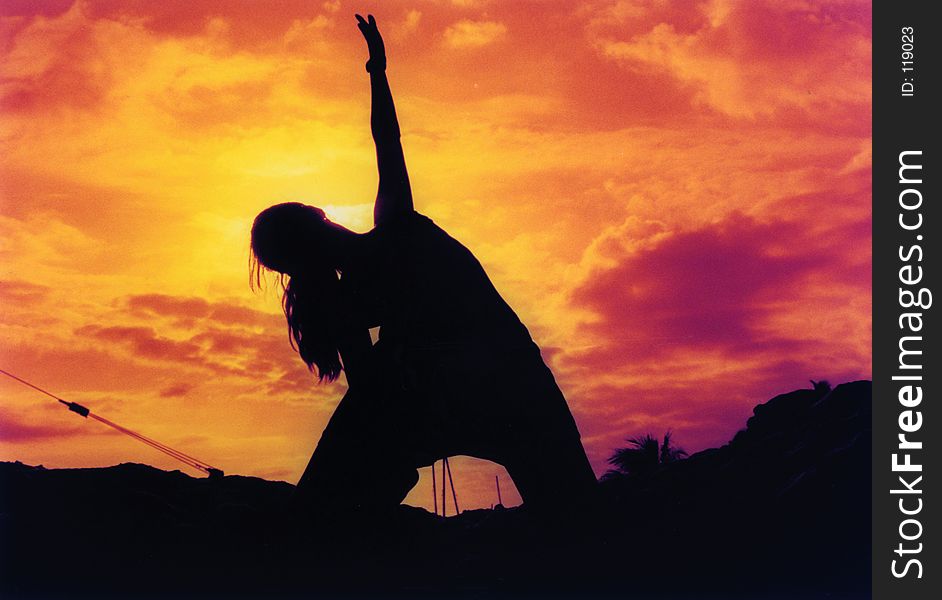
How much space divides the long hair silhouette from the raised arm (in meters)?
0.49

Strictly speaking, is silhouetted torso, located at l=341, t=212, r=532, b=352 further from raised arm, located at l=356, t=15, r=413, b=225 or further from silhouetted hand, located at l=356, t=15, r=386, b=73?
silhouetted hand, located at l=356, t=15, r=386, b=73

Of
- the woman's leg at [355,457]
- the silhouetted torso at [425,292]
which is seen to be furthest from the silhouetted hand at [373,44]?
the woman's leg at [355,457]

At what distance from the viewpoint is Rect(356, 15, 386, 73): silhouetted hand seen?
765 centimetres

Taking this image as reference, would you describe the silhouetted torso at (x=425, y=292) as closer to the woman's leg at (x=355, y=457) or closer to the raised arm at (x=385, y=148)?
the raised arm at (x=385, y=148)

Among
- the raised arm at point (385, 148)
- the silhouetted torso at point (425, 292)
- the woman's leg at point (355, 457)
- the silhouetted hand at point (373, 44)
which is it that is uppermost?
the silhouetted hand at point (373, 44)

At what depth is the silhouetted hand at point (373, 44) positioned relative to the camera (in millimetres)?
7652

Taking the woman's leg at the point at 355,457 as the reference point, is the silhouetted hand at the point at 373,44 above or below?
above

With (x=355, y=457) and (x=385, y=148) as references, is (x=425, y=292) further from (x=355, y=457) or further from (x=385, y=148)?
(x=355, y=457)

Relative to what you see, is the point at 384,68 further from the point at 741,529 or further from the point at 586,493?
the point at 741,529

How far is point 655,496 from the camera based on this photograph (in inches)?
335

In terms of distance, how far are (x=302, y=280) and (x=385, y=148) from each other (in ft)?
3.55

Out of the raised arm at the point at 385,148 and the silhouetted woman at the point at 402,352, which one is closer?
the silhouetted woman at the point at 402,352

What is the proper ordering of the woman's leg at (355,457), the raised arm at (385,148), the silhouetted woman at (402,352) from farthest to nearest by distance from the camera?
the raised arm at (385,148)
the woman's leg at (355,457)
the silhouetted woman at (402,352)

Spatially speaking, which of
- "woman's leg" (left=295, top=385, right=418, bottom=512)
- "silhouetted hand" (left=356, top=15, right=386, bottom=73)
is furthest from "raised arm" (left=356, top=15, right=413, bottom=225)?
"woman's leg" (left=295, top=385, right=418, bottom=512)
